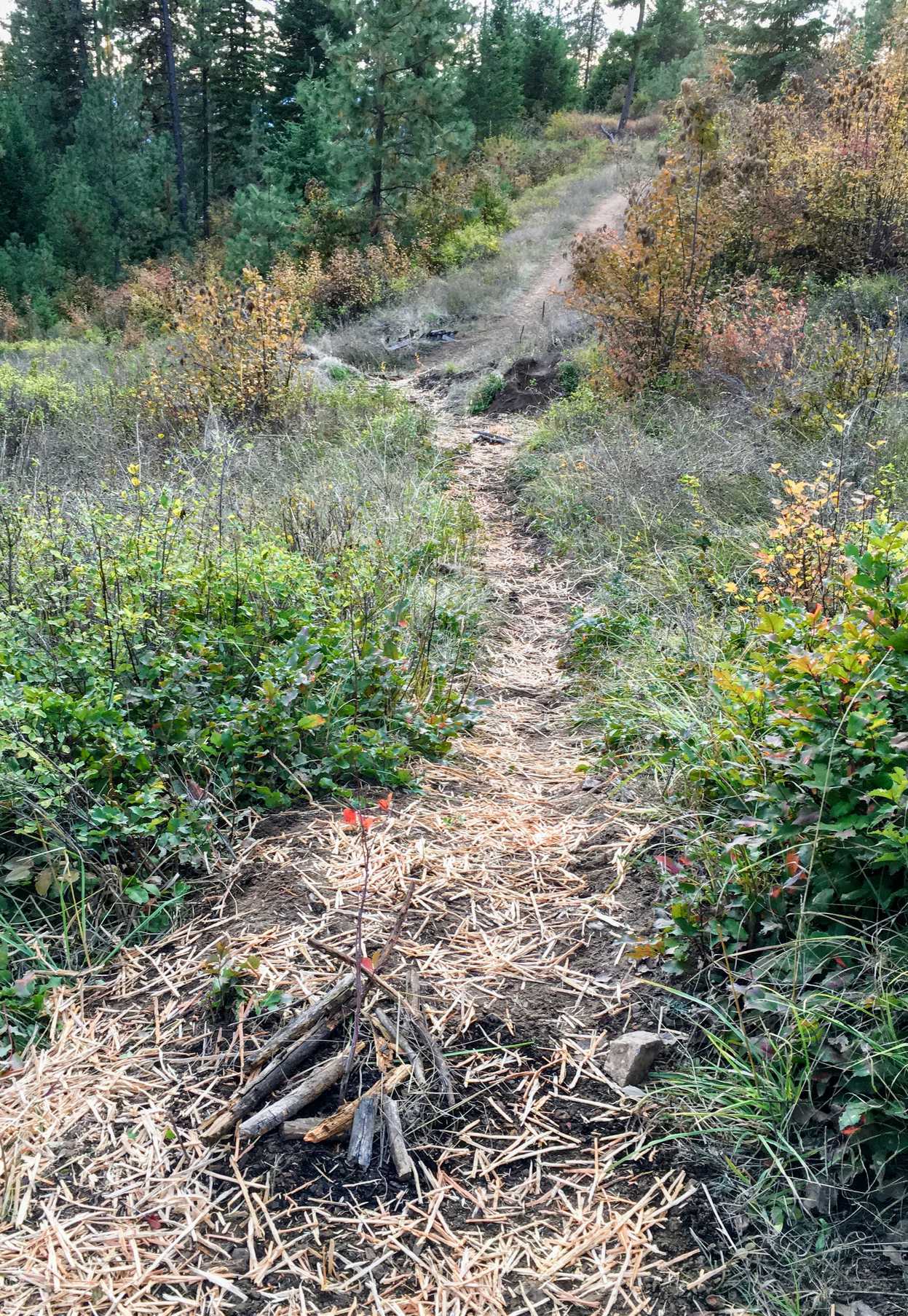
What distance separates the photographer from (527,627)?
4891 millimetres

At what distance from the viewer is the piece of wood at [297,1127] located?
1653mm

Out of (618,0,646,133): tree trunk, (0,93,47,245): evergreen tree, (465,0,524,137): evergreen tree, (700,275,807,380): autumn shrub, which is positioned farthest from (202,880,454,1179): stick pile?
(618,0,646,133): tree trunk

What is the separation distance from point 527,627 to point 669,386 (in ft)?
13.5

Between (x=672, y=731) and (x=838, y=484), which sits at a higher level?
(x=838, y=484)

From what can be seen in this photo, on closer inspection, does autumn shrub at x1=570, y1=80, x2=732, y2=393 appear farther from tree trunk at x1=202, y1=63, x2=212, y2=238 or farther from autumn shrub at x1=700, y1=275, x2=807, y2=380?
tree trunk at x1=202, y1=63, x2=212, y2=238

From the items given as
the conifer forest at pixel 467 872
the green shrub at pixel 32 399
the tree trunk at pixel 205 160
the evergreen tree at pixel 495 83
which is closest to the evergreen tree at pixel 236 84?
the tree trunk at pixel 205 160

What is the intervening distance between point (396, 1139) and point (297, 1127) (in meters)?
0.21

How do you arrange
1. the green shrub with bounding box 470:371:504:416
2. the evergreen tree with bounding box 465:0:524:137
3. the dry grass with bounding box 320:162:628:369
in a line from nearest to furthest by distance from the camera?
the green shrub with bounding box 470:371:504:416, the dry grass with bounding box 320:162:628:369, the evergreen tree with bounding box 465:0:524:137

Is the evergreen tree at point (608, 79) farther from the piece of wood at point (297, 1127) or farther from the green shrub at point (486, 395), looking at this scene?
the piece of wood at point (297, 1127)

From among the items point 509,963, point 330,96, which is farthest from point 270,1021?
point 330,96

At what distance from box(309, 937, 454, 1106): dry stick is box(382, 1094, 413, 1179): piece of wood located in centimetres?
12

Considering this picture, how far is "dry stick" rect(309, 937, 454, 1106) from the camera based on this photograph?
175 cm

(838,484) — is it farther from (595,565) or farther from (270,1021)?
(270,1021)

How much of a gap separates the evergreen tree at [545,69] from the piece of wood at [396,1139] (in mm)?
39047
